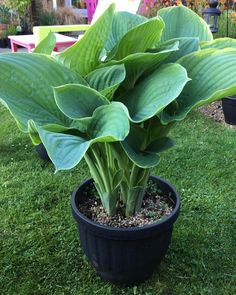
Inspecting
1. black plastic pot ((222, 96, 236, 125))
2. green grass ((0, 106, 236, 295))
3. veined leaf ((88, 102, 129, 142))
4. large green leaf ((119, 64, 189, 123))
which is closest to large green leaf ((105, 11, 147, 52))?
large green leaf ((119, 64, 189, 123))

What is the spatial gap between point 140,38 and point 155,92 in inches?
7.5

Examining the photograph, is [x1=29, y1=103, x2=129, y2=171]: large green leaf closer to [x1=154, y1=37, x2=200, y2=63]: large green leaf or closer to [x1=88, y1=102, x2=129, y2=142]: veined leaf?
[x1=88, y1=102, x2=129, y2=142]: veined leaf

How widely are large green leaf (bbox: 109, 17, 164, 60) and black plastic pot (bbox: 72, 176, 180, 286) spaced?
0.55 meters

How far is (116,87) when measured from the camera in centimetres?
105

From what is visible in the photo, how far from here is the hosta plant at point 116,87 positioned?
0.97 m

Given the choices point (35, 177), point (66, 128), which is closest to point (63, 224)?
point (35, 177)

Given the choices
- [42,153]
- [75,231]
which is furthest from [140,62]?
[42,153]

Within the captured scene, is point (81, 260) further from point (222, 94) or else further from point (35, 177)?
point (222, 94)

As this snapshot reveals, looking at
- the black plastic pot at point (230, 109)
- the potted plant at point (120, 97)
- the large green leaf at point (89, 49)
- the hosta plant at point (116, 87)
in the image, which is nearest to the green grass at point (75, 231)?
the potted plant at point (120, 97)

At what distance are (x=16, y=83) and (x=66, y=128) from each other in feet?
0.63

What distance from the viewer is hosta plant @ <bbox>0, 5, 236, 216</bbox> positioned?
0.97m

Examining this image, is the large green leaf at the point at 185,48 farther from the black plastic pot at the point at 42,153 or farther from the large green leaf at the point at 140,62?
the black plastic pot at the point at 42,153

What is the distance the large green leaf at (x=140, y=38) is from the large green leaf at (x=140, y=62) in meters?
0.06

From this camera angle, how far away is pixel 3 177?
2248 mm
